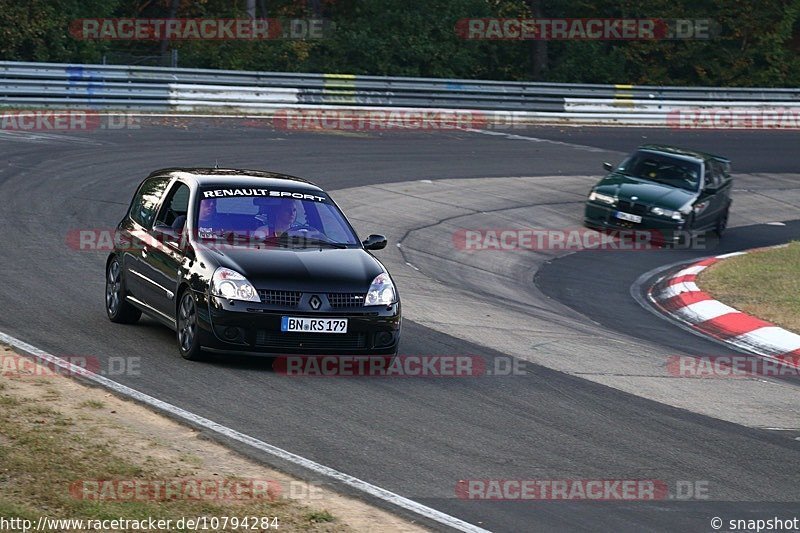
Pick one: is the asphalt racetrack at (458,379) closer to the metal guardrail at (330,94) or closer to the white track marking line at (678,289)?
the white track marking line at (678,289)

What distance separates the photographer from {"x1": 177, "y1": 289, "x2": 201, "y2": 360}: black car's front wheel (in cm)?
1002

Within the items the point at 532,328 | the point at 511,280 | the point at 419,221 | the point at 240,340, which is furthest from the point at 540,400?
the point at 419,221

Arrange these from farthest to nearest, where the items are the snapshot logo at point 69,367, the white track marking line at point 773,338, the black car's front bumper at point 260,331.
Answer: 1. the white track marking line at point 773,338
2. the black car's front bumper at point 260,331
3. the snapshot logo at point 69,367

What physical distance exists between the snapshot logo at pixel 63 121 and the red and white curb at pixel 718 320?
44.4 feet

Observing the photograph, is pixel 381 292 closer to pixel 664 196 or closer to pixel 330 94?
pixel 664 196

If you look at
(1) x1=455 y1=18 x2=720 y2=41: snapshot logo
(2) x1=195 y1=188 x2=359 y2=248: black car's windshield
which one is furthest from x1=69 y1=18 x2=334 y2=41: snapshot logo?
(2) x1=195 y1=188 x2=359 y2=248: black car's windshield

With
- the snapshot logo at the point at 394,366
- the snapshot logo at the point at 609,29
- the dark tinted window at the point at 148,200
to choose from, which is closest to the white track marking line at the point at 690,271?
the snapshot logo at the point at 394,366

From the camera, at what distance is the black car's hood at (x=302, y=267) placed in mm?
9906

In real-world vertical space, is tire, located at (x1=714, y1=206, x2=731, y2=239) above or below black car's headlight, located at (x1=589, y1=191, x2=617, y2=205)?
below

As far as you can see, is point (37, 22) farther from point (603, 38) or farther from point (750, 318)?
point (750, 318)

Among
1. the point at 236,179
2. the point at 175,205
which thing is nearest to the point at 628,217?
the point at 236,179

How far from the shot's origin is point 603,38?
47.0 m

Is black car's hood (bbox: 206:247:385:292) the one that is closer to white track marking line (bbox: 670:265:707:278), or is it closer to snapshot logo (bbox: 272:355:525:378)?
snapshot logo (bbox: 272:355:525:378)

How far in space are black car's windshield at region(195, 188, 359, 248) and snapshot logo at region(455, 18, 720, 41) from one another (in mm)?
35105
